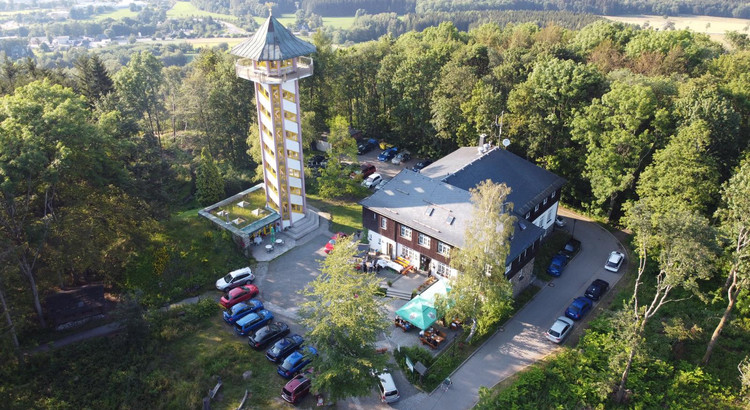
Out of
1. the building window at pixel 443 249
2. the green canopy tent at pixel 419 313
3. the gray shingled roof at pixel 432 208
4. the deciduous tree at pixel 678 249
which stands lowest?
the green canopy tent at pixel 419 313

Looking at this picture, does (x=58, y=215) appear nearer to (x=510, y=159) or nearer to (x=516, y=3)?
(x=510, y=159)

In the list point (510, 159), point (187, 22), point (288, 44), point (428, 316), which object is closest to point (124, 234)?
point (288, 44)

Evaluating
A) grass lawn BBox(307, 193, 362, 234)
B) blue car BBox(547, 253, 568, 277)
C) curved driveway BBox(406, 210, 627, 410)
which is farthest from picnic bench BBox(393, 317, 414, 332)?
blue car BBox(547, 253, 568, 277)

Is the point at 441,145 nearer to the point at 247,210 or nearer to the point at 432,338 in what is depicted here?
the point at 247,210

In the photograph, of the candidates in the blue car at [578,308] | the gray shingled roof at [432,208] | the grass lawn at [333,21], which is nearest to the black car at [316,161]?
the gray shingled roof at [432,208]

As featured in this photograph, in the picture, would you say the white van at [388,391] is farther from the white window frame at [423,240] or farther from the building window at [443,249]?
the white window frame at [423,240]

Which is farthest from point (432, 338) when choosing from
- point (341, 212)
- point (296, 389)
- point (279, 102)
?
point (279, 102)
